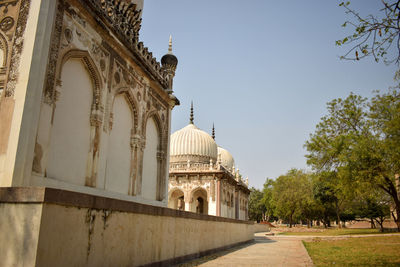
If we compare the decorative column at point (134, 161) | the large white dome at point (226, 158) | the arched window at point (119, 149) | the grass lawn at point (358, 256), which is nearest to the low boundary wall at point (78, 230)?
the arched window at point (119, 149)

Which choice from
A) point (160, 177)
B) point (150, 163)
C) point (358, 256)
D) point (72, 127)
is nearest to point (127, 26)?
point (72, 127)

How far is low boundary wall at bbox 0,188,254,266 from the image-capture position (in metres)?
3.76

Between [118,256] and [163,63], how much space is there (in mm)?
11298

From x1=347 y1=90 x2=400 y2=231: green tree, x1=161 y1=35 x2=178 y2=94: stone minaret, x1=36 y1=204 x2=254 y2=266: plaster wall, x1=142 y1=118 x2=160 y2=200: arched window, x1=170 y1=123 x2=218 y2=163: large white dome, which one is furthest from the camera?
x1=170 y1=123 x2=218 y2=163: large white dome

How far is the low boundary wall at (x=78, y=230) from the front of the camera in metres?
3.76

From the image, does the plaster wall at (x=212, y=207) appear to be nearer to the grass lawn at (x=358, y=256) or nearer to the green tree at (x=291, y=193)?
the grass lawn at (x=358, y=256)

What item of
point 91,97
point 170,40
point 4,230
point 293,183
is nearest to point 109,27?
point 91,97

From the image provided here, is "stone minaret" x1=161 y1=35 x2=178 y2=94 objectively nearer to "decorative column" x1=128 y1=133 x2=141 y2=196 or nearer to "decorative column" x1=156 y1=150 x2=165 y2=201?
"decorative column" x1=156 y1=150 x2=165 y2=201

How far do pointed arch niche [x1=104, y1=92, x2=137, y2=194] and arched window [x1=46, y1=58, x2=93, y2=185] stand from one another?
1.15 m

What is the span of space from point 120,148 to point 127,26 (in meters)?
4.17

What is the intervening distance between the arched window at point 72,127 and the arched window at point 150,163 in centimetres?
388

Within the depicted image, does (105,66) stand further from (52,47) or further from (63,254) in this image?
(63,254)

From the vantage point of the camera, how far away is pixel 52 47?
7.56m

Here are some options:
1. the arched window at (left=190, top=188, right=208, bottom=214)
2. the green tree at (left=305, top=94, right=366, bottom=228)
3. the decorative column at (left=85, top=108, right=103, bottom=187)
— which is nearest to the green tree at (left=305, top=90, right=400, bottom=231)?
the green tree at (left=305, top=94, right=366, bottom=228)
